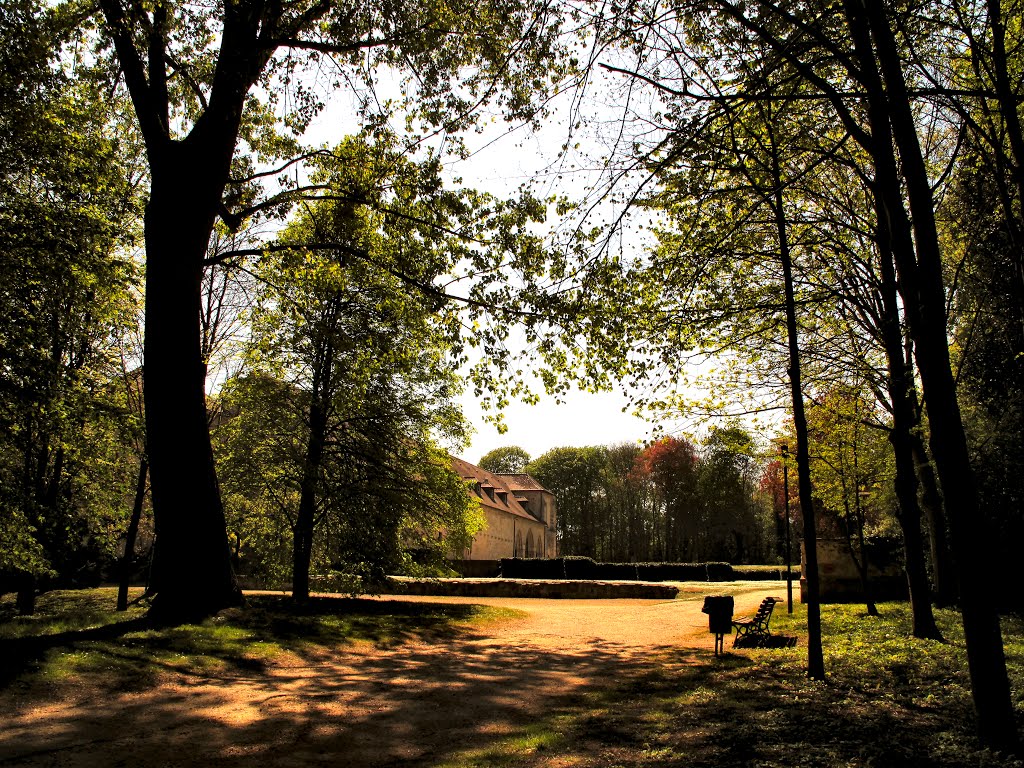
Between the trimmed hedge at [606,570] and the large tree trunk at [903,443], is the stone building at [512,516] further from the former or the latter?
the large tree trunk at [903,443]

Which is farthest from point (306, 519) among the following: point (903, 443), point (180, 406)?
point (903, 443)

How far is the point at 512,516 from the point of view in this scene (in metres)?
58.8

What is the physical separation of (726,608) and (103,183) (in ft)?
44.2

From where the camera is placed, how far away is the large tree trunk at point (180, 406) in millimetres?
10000

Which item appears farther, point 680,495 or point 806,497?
point 680,495

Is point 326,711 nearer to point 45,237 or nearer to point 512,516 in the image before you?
point 45,237

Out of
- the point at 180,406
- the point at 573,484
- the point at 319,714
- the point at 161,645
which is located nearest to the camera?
the point at 319,714

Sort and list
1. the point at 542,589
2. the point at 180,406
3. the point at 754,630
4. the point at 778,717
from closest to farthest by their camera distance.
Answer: the point at 778,717 → the point at 180,406 → the point at 754,630 → the point at 542,589

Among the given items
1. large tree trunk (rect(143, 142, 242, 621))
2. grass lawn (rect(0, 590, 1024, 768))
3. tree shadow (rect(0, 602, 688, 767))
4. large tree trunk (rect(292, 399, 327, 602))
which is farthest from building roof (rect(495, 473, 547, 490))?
large tree trunk (rect(143, 142, 242, 621))

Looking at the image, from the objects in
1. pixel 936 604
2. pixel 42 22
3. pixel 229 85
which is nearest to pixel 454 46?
pixel 229 85

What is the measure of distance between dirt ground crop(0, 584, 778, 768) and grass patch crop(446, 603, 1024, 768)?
25.5 inches

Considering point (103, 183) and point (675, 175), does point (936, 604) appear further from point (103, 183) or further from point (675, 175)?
point (103, 183)

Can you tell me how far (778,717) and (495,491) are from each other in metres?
53.3

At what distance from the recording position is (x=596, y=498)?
75.9m
